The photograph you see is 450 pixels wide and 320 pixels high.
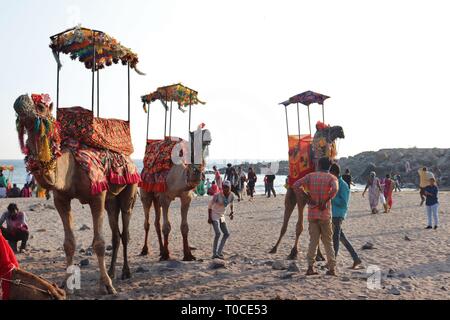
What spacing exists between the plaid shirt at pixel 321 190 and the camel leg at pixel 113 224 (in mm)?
3534

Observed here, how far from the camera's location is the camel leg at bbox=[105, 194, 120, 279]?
8242mm

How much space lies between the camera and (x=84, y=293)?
713cm

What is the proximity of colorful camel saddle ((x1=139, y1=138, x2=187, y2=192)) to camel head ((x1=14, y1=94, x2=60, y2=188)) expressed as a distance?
13.6 ft

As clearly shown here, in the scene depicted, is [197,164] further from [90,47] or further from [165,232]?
[90,47]

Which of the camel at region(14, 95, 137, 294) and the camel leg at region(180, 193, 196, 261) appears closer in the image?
the camel at region(14, 95, 137, 294)

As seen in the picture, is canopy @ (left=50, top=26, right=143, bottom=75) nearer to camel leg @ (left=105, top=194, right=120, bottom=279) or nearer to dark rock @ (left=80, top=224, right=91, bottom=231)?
camel leg @ (left=105, top=194, right=120, bottom=279)

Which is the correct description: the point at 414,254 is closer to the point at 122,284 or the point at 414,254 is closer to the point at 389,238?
the point at 389,238

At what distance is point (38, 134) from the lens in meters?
5.86

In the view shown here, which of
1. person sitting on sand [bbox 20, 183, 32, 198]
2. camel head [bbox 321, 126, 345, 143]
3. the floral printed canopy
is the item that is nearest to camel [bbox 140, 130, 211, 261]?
the floral printed canopy

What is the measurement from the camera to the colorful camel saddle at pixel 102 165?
23.0 feet

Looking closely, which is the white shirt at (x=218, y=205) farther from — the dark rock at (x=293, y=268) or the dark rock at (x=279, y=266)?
the dark rock at (x=293, y=268)

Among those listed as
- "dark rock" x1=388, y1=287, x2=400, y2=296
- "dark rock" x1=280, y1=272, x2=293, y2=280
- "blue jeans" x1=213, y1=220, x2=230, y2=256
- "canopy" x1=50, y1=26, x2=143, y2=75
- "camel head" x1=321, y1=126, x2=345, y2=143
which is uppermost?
"canopy" x1=50, y1=26, x2=143, y2=75
